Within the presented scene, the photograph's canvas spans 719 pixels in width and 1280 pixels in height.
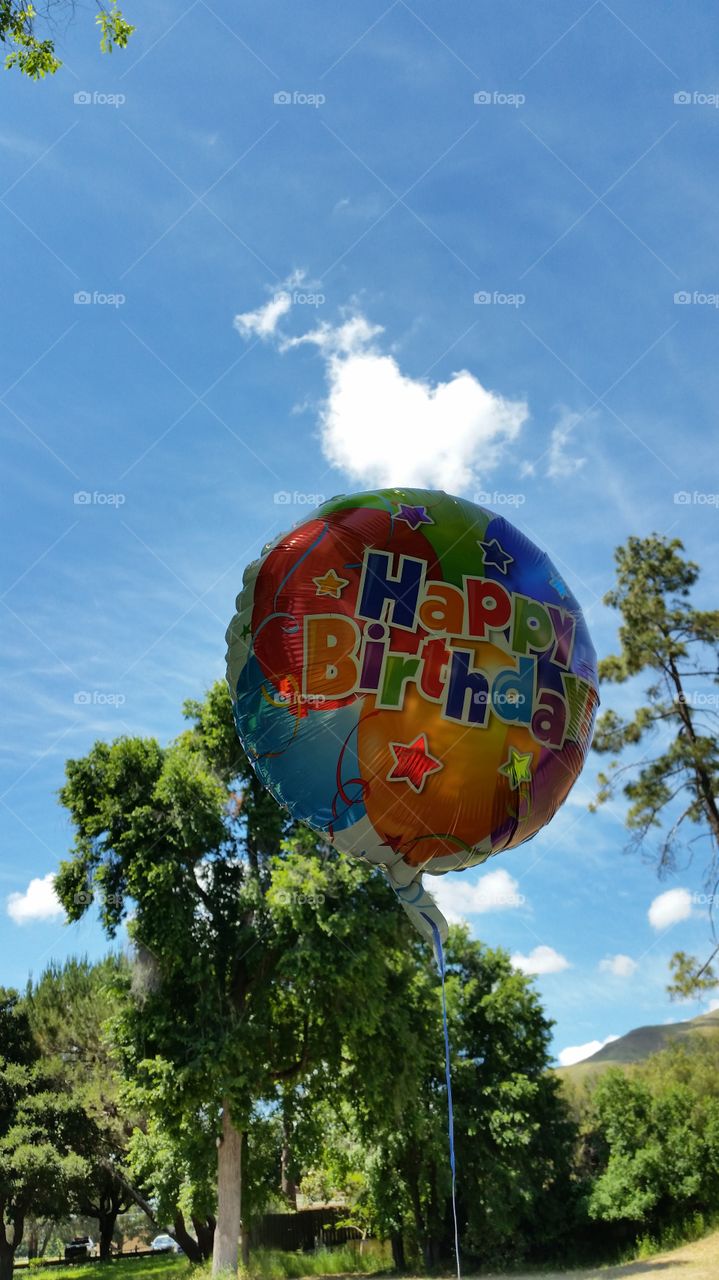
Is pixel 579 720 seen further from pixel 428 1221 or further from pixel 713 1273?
pixel 428 1221

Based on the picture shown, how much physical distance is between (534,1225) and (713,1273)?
26.9 ft

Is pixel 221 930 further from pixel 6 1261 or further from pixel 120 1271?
pixel 6 1261

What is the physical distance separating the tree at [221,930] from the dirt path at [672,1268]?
30.2 feet

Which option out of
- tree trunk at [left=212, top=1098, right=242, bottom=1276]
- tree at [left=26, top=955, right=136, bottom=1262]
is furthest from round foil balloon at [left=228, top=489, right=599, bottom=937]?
tree at [left=26, top=955, right=136, bottom=1262]

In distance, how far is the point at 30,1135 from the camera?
2652cm

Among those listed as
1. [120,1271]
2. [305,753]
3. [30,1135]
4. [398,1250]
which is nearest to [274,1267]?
[398,1250]

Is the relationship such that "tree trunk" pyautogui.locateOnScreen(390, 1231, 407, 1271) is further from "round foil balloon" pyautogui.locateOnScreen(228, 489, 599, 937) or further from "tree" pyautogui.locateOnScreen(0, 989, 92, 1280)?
"round foil balloon" pyautogui.locateOnScreen(228, 489, 599, 937)

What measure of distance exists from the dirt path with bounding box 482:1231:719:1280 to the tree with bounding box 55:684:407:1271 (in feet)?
30.2

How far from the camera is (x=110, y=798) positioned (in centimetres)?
1958

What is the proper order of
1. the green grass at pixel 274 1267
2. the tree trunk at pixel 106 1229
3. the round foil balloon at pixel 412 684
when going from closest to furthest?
the round foil balloon at pixel 412 684 < the green grass at pixel 274 1267 < the tree trunk at pixel 106 1229

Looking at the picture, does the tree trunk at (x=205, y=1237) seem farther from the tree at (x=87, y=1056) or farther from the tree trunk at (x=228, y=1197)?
the tree trunk at (x=228, y=1197)

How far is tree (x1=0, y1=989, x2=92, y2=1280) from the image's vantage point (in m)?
25.8

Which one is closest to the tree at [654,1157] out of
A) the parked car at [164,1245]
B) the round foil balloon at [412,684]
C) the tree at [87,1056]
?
the tree at [87,1056]

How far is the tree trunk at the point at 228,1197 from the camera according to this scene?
699 inches
